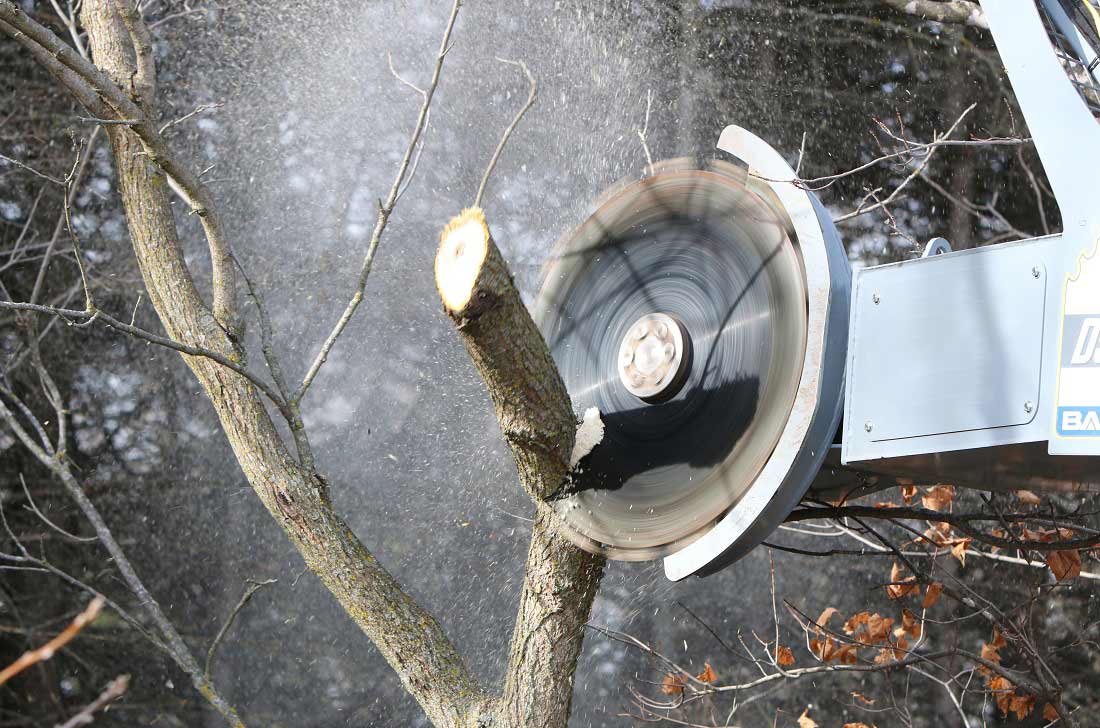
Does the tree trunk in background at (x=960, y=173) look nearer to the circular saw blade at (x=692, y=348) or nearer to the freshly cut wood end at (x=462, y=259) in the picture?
the circular saw blade at (x=692, y=348)

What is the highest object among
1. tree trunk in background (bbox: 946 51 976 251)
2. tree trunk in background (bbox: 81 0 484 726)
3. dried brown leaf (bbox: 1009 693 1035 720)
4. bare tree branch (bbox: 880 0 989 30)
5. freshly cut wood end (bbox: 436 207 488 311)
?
freshly cut wood end (bbox: 436 207 488 311)

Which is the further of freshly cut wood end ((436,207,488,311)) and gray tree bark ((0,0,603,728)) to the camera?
gray tree bark ((0,0,603,728))

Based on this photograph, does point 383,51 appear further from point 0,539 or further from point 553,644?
point 553,644

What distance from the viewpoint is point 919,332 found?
213cm

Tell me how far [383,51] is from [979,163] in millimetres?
3898

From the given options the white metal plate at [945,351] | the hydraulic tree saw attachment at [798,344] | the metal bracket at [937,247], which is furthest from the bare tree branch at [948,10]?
the white metal plate at [945,351]

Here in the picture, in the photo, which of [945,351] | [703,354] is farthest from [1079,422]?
[703,354]

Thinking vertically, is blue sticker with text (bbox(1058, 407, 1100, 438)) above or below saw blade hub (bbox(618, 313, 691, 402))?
above

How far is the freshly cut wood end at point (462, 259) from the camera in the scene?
7.02ft

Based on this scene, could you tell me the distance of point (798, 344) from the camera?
2330 millimetres

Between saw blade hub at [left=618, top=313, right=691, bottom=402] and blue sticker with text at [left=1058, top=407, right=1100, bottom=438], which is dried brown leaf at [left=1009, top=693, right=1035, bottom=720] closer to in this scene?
saw blade hub at [left=618, top=313, right=691, bottom=402]

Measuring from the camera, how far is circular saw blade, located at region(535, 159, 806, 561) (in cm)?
241

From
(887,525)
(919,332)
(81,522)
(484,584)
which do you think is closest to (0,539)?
(81,522)

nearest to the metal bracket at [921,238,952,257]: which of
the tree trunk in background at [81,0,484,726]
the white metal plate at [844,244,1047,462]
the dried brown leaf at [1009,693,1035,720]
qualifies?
the white metal plate at [844,244,1047,462]
